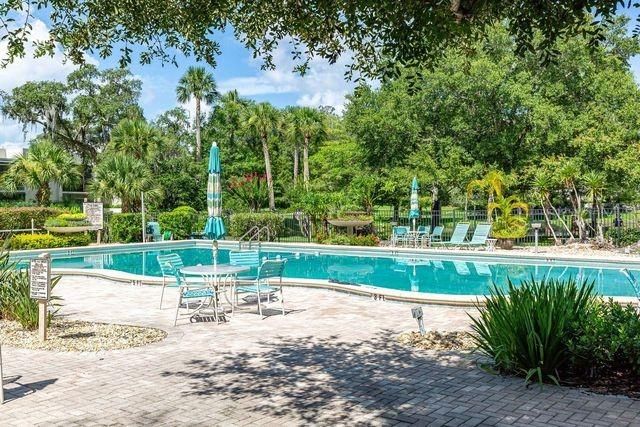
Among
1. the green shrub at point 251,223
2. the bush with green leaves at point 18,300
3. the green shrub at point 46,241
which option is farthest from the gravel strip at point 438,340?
the green shrub at point 251,223

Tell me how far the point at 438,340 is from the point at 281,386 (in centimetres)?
258

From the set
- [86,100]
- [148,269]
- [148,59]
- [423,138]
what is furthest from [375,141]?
[86,100]

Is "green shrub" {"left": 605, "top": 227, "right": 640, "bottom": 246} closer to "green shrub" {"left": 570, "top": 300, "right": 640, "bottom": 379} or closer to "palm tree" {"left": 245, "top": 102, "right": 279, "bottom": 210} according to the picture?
"green shrub" {"left": 570, "top": 300, "right": 640, "bottom": 379}

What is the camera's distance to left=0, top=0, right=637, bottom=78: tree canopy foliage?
436 centimetres

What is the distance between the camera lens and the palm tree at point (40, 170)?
29.1 m

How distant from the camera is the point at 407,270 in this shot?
1814 centimetres

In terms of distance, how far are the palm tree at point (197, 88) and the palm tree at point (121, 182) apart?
15.2 metres

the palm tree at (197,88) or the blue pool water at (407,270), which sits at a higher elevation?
the palm tree at (197,88)

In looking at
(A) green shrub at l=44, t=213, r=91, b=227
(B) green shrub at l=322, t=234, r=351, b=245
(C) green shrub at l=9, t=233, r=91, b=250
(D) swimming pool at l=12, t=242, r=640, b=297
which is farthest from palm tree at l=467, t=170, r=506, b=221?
(A) green shrub at l=44, t=213, r=91, b=227

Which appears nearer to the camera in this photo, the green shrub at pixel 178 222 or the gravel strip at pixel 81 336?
the gravel strip at pixel 81 336

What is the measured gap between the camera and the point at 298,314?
9.62 metres

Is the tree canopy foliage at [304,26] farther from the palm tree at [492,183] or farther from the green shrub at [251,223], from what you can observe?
the green shrub at [251,223]

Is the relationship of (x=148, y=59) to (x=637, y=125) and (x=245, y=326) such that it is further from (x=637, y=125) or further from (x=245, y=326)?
(x=637, y=125)

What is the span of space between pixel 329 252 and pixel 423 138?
25.2 feet
